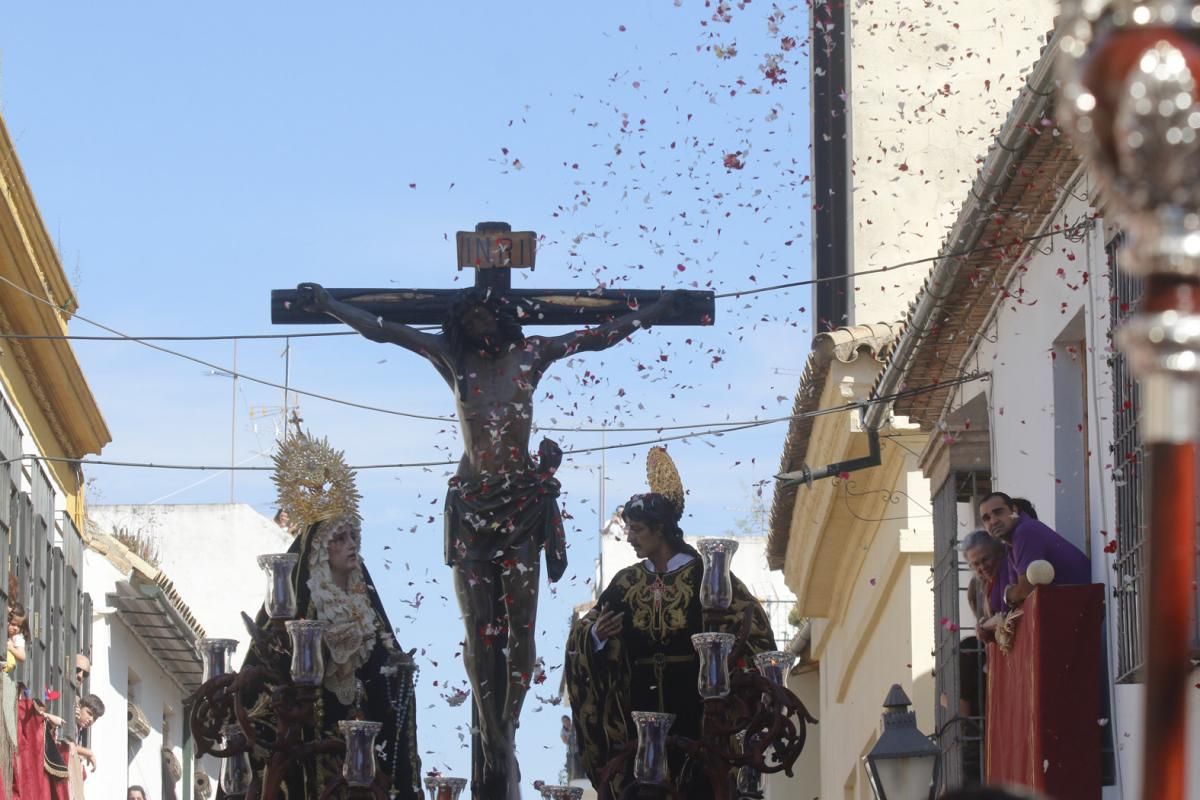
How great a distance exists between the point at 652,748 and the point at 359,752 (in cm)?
101

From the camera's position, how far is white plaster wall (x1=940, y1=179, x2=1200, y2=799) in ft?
29.8

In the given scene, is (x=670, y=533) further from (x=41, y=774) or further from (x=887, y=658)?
(x=41, y=774)

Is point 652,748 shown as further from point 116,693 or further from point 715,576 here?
point 116,693

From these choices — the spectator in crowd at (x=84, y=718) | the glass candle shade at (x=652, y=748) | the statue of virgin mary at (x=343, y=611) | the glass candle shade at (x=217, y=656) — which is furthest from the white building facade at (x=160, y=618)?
the glass candle shade at (x=652, y=748)

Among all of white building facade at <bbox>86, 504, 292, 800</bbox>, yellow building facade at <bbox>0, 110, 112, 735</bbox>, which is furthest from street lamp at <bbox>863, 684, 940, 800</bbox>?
white building facade at <bbox>86, 504, 292, 800</bbox>

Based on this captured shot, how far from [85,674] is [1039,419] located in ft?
37.1

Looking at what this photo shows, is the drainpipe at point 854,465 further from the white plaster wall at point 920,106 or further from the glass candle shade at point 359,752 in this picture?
the glass candle shade at point 359,752

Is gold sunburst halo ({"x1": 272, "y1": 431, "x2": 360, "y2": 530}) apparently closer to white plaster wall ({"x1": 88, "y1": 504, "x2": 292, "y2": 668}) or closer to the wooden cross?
the wooden cross

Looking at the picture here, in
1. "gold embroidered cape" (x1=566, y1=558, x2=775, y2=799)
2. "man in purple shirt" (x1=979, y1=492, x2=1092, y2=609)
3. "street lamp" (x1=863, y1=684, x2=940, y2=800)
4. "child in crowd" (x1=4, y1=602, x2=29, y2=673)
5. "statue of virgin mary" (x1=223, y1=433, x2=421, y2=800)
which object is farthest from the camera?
"child in crowd" (x1=4, y1=602, x2=29, y2=673)

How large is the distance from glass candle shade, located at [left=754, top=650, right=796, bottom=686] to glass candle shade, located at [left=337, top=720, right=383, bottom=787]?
4.26 ft

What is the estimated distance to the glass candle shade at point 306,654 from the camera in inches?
320

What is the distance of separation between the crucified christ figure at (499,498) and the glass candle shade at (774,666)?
1.13 meters

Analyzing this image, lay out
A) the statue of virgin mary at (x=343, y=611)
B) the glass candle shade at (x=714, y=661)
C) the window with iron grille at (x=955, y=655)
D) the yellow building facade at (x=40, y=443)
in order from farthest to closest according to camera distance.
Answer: the yellow building facade at (x=40, y=443) → the window with iron grille at (x=955, y=655) → the statue of virgin mary at (x=343, y=611) → the glass candle shade at (x=714, y=661)

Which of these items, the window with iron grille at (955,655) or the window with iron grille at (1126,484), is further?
the window with iron grille at (955,655)
